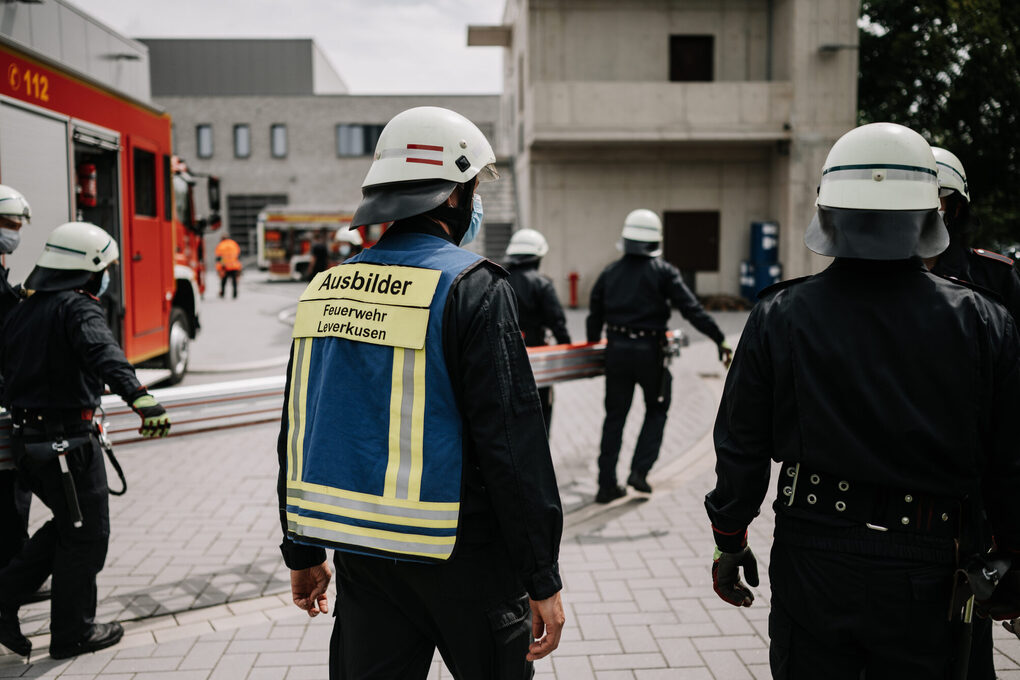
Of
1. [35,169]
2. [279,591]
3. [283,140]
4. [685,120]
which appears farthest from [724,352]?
[283,140]

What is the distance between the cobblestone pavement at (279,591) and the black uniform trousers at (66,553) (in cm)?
20

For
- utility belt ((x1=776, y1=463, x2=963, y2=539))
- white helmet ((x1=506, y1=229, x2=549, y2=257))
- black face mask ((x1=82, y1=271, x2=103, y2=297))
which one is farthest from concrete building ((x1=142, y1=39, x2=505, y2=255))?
utility belt ((x1=776, y1=463, x2=963, y2=539))

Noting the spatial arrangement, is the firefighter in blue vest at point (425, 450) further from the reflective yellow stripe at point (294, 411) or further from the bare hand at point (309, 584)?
the bare hand at point (309, 584)

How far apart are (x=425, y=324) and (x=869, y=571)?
47.1 inches

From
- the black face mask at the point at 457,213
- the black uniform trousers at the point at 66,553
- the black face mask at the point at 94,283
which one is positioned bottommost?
the black uniform trousers at the point at 66,553

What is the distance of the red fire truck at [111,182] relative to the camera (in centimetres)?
642

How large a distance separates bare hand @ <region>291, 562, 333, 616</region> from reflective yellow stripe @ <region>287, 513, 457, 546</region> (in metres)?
0.29

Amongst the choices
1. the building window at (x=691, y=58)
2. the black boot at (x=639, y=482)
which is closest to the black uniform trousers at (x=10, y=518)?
the black boot at (x=639, y=482)

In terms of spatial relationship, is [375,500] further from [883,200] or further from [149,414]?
[149,414]

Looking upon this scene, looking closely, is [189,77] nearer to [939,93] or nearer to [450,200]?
[939,93]

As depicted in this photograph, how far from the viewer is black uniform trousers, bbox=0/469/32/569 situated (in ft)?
14.1

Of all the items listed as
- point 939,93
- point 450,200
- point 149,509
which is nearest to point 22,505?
point 149,509

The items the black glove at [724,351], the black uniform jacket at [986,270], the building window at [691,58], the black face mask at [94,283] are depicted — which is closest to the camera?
the black uniform jacket at [986,270]

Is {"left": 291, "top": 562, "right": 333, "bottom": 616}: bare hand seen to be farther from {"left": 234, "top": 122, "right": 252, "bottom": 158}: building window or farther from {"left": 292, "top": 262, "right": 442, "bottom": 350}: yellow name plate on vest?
{"left": 234, "top": 122, "right": 252, "bottom": 158}: building window
